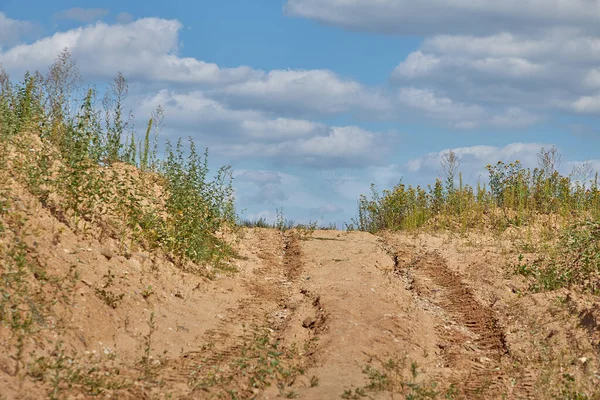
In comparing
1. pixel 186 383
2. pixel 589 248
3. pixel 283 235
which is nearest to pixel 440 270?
pixel 589 248

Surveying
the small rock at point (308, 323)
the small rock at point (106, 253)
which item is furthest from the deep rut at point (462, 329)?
the small rock at point (106, 253)

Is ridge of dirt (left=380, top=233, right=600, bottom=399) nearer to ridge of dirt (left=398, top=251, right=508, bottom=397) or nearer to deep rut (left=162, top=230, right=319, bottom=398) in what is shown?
ridge of dirt (left=398, top=251, right=508, bottom=397)

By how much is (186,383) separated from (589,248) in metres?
7.60

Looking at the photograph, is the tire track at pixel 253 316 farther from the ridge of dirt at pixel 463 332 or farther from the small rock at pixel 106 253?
the ridge of dirt at pixel 463 332

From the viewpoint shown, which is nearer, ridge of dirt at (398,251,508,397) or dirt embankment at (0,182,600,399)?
dirt embankment at (0,182,600,399)

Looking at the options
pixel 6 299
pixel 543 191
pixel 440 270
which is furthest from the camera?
pixel 543 191

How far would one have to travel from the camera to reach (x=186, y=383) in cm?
748

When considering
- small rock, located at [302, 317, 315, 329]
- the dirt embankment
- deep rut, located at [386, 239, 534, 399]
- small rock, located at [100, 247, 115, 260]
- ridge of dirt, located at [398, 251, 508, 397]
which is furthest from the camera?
small rock, located at [100, 247, 115, 260]

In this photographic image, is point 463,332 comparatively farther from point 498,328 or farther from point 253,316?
point 253,316

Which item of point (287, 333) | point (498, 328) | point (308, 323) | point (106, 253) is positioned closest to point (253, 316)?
point (308, 323)

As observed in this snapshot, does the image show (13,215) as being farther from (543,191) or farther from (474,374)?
(543,191)

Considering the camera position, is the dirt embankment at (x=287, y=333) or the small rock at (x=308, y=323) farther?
the small rock at (x=308, y=323)

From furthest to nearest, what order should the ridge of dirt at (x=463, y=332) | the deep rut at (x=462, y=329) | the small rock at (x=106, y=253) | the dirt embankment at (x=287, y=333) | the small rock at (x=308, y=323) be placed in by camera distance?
the small rock at (x=106, y=253)
the small rock at (x=308, y=323)
the ridge of dirt at (x=463, y=332)
the deep rut at (x=462, y=329)
the dirt embankment at (x=287, y=333)

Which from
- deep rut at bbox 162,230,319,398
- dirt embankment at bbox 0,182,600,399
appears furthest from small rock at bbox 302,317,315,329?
deep rut at bbox 162,230,319,398
